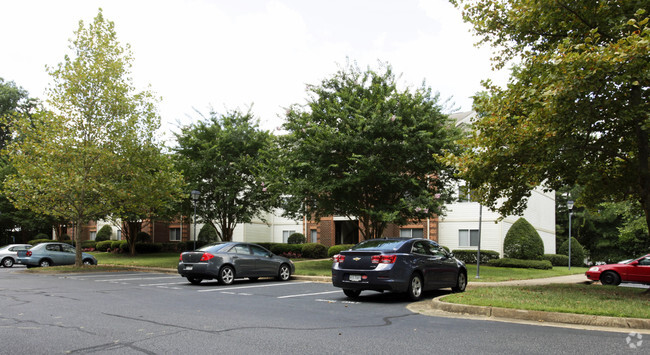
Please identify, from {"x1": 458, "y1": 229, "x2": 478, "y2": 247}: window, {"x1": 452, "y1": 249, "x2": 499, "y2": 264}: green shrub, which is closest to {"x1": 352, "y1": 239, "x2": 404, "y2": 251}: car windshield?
{"x1": 452, "y1": 249, "x2": 499, "y2": 264}: green shrub

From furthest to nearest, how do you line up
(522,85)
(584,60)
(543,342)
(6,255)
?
(6,255)
(522,85)
(584,60)
(543,342)

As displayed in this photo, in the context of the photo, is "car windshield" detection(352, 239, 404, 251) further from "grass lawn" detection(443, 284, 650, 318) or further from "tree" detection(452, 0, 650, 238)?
"tree" detection(452, 0, 650, 238)

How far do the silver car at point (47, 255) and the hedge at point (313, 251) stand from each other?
1429 cm

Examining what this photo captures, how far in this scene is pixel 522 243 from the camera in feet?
97.9

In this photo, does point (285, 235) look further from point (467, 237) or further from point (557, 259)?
point (557, 259)

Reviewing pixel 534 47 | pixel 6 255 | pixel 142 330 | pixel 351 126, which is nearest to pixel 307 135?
pixel 351 126

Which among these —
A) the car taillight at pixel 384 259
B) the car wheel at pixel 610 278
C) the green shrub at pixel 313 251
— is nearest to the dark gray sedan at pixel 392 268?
the car taillight at pixel 384 259

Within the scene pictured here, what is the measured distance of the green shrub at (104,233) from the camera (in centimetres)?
4853

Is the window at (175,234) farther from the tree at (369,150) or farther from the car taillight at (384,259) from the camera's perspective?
the car taillight at (384,259)

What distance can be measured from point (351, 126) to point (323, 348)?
1612 centimetres

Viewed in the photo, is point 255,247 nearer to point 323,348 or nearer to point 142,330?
point 142,330

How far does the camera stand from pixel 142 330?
7.52 m

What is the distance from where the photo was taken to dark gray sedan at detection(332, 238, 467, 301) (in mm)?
11445

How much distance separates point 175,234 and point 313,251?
1899cm
